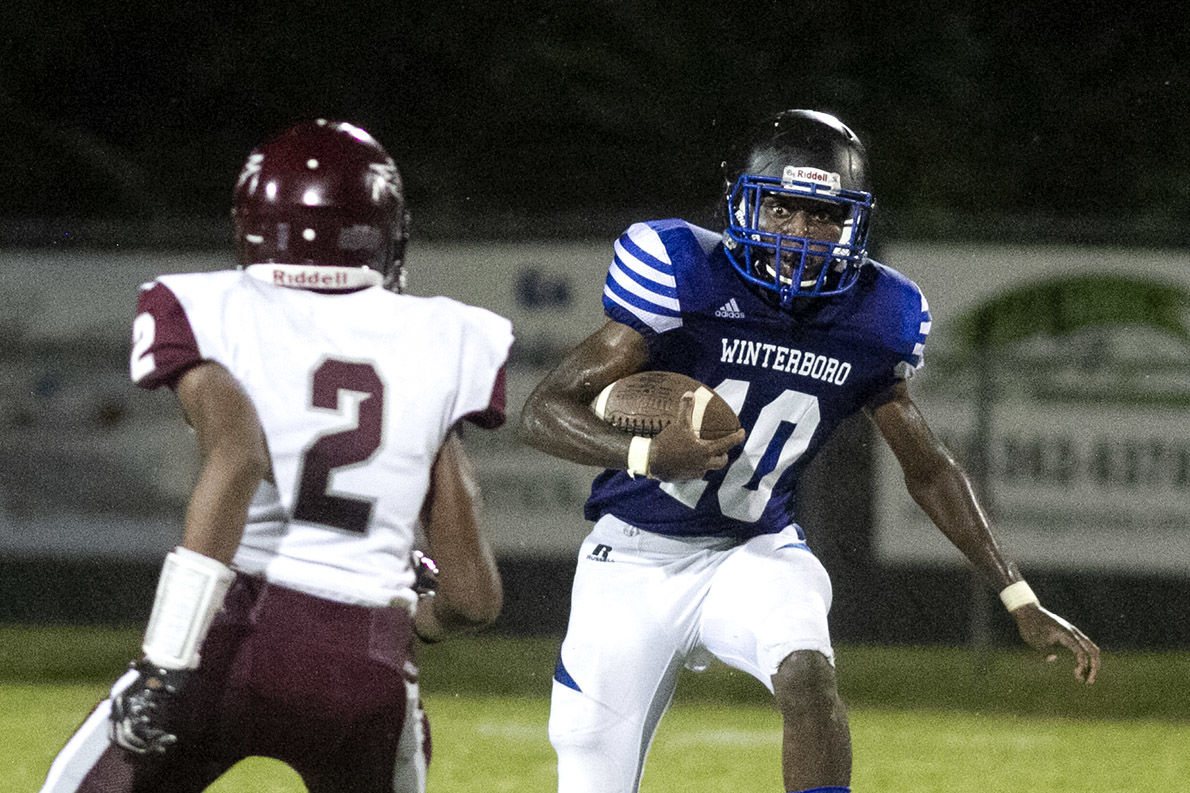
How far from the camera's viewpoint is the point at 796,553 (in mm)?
3287

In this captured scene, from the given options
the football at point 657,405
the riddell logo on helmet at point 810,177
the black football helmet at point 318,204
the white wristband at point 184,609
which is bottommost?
the white wristband at point 184,609

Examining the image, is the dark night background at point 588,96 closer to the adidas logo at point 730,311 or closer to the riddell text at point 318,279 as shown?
the adidas logo at point 730,311

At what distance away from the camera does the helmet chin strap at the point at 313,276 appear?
2.27 metres

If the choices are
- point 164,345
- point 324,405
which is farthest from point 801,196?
point 164,345

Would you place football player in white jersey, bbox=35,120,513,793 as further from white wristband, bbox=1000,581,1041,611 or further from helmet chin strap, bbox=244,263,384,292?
white wristband, bbox=1000,581,1041,611

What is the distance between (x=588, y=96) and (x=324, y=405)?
11356 mm

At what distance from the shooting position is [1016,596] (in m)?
3.25

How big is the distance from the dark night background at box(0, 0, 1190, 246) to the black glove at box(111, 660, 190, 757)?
10006 mm

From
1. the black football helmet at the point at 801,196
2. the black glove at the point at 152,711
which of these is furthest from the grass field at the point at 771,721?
the black glove at the point at 152,711

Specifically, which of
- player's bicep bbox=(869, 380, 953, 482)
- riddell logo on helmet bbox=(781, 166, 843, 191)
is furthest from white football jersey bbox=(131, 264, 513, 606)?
player's bicep bbox=(869, 380, 953, 482)

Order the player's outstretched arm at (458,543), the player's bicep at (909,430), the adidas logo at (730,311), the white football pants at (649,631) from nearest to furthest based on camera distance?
the player's outstretched arm at (458,543), the white football pants at (649,631), the adidas logo at (730,311), the player's bicep at (909,430)

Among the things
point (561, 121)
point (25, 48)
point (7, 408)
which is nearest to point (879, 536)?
point (7, 408)

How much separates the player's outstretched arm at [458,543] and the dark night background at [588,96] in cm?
973

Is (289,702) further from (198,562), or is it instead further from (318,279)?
(318,279)
